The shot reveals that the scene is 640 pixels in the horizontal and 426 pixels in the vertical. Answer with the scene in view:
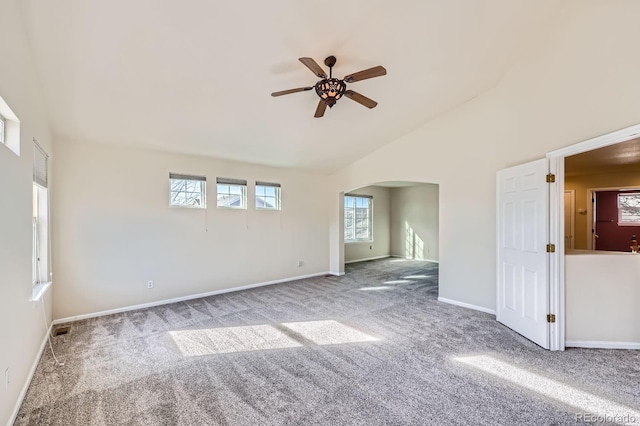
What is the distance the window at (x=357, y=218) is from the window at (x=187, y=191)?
187 inches

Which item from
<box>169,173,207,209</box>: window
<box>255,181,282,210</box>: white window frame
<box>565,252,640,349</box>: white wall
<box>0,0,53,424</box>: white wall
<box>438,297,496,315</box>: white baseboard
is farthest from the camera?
<box>255,181,282,210</box>: white window frame

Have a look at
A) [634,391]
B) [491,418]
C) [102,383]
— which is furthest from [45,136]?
[634,391]

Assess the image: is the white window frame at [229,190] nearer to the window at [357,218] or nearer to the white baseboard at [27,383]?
the white baseboard at [27,383]

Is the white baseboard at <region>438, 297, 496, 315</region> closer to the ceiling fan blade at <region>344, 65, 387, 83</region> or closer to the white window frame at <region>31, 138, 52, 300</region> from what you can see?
the ceiling fan blade at <region>344, 65, 387, 83</region>

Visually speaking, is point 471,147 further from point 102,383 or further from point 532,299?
point 102,383

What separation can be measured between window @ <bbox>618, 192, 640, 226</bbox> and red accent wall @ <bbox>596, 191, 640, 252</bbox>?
0.07m

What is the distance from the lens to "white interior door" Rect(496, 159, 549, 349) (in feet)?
10.7

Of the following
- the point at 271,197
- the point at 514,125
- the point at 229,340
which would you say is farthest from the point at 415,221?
the point at 229,340

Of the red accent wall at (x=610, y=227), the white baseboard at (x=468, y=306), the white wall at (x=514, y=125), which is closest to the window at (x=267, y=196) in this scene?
the white wall at (x=514, y=125)

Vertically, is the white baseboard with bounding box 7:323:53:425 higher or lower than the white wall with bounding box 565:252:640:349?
lower

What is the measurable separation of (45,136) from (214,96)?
2.00m

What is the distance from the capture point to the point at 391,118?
187 inches

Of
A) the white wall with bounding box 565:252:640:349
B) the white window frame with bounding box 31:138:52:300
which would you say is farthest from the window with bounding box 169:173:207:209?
the white wall with bounding box 565:252:640:349

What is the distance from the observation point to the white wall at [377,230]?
364 inches
